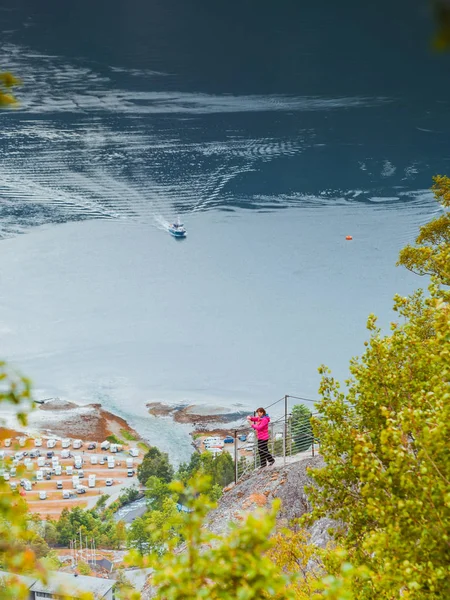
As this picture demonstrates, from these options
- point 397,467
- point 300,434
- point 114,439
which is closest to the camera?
point 397,467

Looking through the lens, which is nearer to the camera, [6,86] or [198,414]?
[6,86]

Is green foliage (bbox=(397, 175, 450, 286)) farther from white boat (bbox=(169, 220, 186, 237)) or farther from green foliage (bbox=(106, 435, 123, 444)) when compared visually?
white boat (bbox=(169, 220, 186, 237))

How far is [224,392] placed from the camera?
34.2 metres

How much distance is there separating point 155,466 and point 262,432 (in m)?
21.7

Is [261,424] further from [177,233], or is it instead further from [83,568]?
[177,233]

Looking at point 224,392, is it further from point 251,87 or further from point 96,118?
point 251,87

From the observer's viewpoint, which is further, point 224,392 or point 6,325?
point 6,325

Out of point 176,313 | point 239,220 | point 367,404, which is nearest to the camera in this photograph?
point 367,404

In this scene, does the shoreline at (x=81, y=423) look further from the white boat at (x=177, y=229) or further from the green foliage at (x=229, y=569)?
the green foliage at (x=229, y=569)

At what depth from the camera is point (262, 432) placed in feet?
33.2

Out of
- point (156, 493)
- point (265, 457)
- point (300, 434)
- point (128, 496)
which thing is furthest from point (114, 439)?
point (300, 434)

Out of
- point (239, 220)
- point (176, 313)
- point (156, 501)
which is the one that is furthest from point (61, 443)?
point (239, 220)

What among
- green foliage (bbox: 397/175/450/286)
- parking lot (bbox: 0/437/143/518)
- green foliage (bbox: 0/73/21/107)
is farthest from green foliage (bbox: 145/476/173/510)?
green foliage (bbox: 0/73/21/107)

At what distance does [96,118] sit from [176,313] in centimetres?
1738
